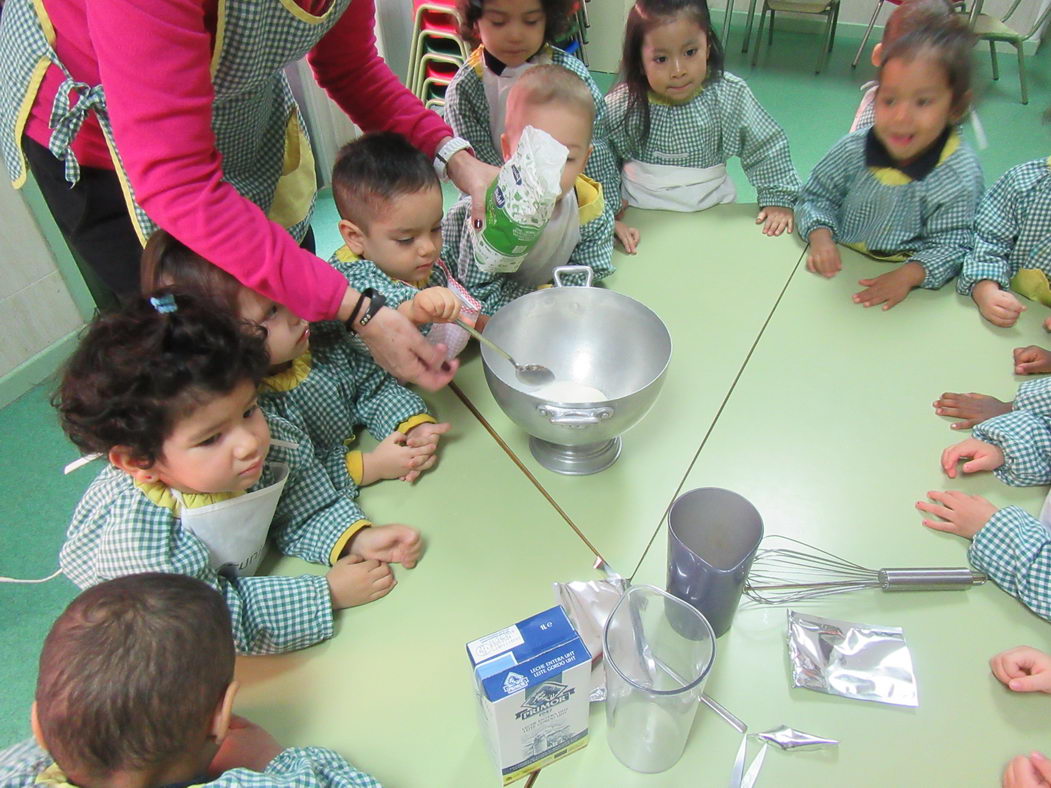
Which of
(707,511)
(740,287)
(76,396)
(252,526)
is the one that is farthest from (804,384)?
(76,396)

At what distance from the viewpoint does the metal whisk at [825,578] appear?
82 centimetres

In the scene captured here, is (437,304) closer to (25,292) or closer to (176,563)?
(176,563)

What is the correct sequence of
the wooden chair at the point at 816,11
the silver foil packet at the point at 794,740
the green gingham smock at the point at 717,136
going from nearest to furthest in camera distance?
the silver foil packet at the point at 794,740
the green gingham smock at the point at 717,136
the wooden chair at the point at 816,11

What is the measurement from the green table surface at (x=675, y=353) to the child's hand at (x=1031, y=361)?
1.27ft

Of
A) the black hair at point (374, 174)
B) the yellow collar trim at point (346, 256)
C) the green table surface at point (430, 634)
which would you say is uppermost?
the black hair at point (374, 174)

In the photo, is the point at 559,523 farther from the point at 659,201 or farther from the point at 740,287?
the point at 659,201

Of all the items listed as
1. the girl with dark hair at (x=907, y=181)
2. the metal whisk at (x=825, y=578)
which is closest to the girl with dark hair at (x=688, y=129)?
the girl with dark hair at (x=907, y=181)

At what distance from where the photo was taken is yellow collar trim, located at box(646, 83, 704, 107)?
5.02 feet

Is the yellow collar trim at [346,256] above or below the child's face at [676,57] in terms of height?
below

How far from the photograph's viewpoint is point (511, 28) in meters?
1.54

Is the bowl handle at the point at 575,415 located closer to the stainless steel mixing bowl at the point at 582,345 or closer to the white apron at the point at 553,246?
the stainless steel mixing bowl at the point at 582,345

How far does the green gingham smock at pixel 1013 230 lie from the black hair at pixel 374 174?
987mm

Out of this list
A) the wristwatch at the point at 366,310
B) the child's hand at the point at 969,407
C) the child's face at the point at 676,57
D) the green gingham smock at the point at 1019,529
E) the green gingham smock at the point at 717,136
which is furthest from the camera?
the green gingham smock at the point at 717,136

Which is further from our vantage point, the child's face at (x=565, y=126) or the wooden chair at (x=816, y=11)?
the wooden chair at (x=816, y=11)
